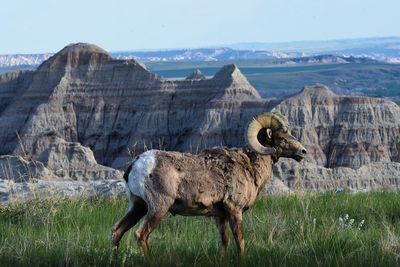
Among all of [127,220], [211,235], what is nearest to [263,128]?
[211,235]

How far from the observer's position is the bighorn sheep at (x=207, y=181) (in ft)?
25.7

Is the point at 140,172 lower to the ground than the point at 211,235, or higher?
higher

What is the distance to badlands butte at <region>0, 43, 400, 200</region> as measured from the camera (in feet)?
284

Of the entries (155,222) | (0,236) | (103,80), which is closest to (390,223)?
(155,222)

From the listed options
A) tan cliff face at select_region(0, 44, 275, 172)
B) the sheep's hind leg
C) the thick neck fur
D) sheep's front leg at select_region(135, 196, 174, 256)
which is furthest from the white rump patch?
tan cliff face at select_region(0, 44, 275, 172)

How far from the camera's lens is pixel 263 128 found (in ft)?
29.8

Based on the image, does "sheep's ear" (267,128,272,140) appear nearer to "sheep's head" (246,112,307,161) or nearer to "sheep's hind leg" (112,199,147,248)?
"sheep's head" (246,112,307,161)

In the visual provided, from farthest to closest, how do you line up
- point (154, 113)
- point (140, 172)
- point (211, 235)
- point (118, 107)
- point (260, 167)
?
point (118, 107) → point (154, 113) → point (211, 235) → point (260, 167) → point (140, 172)

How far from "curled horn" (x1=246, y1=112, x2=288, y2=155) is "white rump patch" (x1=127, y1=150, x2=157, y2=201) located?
1.22 metres

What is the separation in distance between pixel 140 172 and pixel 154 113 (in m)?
85.7

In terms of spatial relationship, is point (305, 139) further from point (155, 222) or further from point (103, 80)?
point (155, 222)

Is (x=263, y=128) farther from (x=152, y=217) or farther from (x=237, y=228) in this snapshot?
(x=152, y=217)

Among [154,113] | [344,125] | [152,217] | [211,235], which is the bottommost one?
[154,113]

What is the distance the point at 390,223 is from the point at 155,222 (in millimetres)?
3344
